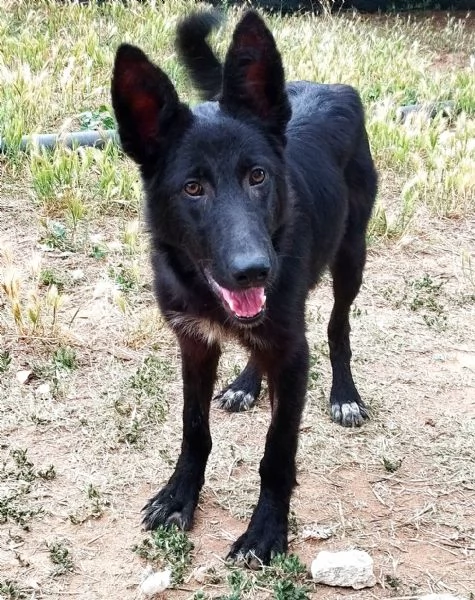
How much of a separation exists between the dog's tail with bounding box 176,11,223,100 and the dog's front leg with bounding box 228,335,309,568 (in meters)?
1.26

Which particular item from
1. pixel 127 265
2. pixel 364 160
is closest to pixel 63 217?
pixel 127 265

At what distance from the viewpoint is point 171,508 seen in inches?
130

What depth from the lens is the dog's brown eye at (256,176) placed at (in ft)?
9.22

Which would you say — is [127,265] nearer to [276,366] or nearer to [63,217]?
[63,217]

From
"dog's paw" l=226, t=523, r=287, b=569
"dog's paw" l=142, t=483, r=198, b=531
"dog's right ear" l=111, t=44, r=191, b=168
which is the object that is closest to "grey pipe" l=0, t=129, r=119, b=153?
"dog's right ear" l=111, t=44, r=191, b=168

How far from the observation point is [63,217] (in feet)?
18.4

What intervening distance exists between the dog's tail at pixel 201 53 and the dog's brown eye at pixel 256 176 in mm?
903

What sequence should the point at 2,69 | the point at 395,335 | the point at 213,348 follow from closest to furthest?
the point at 213,348 < the point at 395,335 < the point at 2,69

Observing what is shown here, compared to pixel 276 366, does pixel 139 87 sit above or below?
above

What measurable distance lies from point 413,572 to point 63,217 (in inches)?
137

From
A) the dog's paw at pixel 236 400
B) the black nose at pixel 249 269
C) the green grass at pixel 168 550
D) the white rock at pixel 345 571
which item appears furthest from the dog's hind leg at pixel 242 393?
the black nose at pixel 249 269

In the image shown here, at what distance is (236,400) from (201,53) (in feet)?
5.42

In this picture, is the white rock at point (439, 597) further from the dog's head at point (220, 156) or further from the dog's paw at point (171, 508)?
the dog's head at point (220, 156)

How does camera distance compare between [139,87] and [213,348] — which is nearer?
[139,87]
